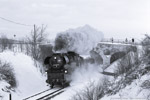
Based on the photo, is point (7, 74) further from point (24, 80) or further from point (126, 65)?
point (126, 65)

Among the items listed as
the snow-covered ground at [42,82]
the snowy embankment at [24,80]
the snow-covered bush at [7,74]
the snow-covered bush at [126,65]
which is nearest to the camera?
the snow-covered ground at [42,82]

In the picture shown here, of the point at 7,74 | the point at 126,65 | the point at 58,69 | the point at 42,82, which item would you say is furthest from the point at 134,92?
the point at 42,82

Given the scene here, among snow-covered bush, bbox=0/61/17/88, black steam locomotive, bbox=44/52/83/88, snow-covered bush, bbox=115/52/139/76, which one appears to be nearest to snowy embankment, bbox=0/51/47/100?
snow-covered bush, bbox=0/61/17/88

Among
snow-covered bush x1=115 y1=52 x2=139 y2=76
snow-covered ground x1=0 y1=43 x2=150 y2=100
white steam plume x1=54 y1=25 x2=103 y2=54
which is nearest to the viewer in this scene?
snow-covered ground x1=0 y1=43 x2=150 y2=100

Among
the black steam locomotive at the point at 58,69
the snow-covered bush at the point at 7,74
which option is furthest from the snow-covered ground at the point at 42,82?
the black steam locomotive at the point at 58,69

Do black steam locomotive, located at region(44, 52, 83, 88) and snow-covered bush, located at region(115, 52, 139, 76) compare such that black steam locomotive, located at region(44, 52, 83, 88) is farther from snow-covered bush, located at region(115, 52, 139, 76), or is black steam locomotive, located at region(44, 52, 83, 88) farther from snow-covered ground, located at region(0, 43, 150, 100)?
snow-covered bush, located at region(115, 52, 139, 76)

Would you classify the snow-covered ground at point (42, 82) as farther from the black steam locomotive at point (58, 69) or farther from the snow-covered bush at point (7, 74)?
the black steam locomotive at point (58, 69)

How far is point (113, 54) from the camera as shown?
43094 mm

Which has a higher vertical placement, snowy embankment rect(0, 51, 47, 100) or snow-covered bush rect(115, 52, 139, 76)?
snow-covered bush rect(115, 52, 139, 76)

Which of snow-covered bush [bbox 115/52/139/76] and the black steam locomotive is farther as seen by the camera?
the black steam locomotive

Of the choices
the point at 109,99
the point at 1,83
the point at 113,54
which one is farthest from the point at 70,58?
the point at 113,54

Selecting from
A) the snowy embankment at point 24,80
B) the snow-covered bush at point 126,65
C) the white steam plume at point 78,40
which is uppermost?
the white steam plume at point 78,40

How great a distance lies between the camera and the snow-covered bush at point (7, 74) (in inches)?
752

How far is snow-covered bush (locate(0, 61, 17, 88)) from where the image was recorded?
19089 millimetres
